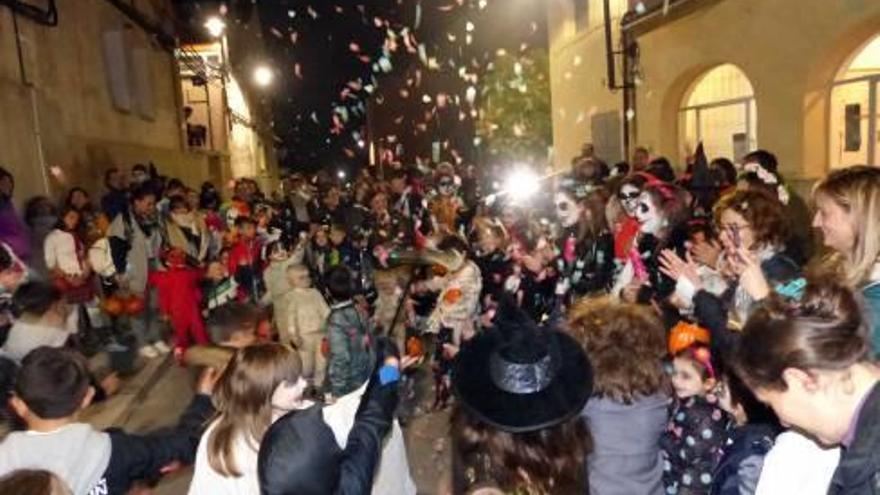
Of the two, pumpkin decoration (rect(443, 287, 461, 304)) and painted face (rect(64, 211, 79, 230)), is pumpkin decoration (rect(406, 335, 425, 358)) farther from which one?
painted face (rect(64, 211, 79, 230))

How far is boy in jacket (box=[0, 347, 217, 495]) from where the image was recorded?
2545 mm

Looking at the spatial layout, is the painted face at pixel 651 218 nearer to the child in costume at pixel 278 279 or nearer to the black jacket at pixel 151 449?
the black jacket at pixel 151 449

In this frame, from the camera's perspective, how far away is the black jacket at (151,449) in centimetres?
268

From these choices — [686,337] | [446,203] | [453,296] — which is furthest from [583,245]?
[446,203]

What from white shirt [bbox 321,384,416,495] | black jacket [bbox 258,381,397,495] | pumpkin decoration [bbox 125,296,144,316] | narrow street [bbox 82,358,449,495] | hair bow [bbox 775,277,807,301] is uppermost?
hair bow [bbox 775,277,807,301]

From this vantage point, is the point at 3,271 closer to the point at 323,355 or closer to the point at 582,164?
the point at 323,355

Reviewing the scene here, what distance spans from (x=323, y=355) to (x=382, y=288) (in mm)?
2190

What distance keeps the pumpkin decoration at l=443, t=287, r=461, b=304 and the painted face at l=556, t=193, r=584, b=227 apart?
106cm

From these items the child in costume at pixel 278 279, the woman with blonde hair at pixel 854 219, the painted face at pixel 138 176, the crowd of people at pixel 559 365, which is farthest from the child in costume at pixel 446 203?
the woman with blonde hair at pixel 854 219

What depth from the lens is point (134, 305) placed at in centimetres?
748

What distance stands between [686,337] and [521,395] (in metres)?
1.64

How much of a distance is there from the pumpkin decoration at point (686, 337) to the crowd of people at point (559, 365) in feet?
0.03

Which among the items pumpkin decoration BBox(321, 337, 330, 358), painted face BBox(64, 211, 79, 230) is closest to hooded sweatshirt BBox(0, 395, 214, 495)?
pumpkin decoration BBox(321, 337, 330, 358)

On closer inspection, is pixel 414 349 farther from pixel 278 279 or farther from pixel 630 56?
pixel 630 56
